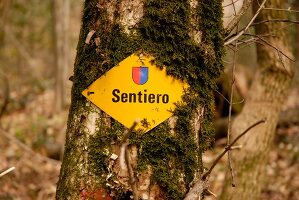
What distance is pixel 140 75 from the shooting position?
187 cm

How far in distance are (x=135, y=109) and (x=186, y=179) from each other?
14.4 inches

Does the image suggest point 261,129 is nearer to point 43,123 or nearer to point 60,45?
point 43,123

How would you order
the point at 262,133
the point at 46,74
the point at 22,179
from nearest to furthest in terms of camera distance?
the point at 262,133
the point at 22,179
the point at 46,74

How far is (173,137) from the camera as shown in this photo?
187 cm

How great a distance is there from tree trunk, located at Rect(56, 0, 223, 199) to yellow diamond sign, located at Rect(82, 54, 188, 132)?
3 cm

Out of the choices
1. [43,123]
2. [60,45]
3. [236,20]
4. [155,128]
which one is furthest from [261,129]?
[60,45]

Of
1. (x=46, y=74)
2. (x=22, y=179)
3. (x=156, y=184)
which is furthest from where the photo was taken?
(x=46, y=74)

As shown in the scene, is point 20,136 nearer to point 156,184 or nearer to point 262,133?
point 262,133

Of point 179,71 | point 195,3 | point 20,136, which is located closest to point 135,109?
point 179,71

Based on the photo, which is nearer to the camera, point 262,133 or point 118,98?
point 118,98

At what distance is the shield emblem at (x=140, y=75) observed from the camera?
A: 1.86 metres

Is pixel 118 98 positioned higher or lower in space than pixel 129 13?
lower

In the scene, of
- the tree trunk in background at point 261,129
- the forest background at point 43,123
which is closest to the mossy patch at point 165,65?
the forest background at point 43,123

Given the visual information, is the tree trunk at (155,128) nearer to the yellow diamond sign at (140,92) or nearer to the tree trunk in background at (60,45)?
the yellow diamond sign at (140,92)
